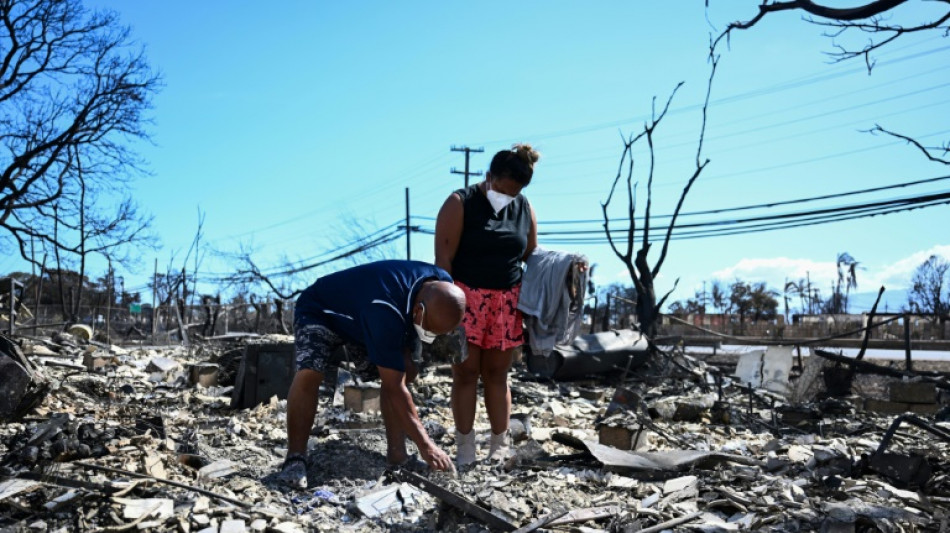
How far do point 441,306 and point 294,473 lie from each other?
3.61 feet

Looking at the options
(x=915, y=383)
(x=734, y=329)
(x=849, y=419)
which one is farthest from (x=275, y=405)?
(x=734, y=329)

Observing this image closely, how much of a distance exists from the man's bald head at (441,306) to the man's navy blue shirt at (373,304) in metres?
0.09

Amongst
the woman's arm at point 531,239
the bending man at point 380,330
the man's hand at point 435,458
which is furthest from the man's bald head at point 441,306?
the woman's arm at point 531,239

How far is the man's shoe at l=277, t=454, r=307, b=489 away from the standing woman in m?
0.93

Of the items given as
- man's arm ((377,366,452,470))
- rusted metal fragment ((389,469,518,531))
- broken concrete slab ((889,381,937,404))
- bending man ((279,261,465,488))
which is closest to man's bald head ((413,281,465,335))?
bending man ((279,261,465,488))

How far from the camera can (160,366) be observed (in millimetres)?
10281

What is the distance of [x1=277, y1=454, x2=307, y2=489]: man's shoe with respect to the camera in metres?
3.65

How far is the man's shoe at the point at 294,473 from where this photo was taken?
12.0 feet

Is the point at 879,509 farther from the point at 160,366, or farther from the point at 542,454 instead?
the point at 160,366

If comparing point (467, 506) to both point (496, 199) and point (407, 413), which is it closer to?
point (407, 413)

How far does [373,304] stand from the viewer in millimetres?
3592

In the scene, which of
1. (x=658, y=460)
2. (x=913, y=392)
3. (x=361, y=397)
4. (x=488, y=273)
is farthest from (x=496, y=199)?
(x=913, y=392)

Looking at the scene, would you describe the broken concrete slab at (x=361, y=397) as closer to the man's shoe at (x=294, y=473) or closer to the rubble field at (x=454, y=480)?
the rubble field at (x=454, y=480)

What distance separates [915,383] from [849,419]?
135 cm
